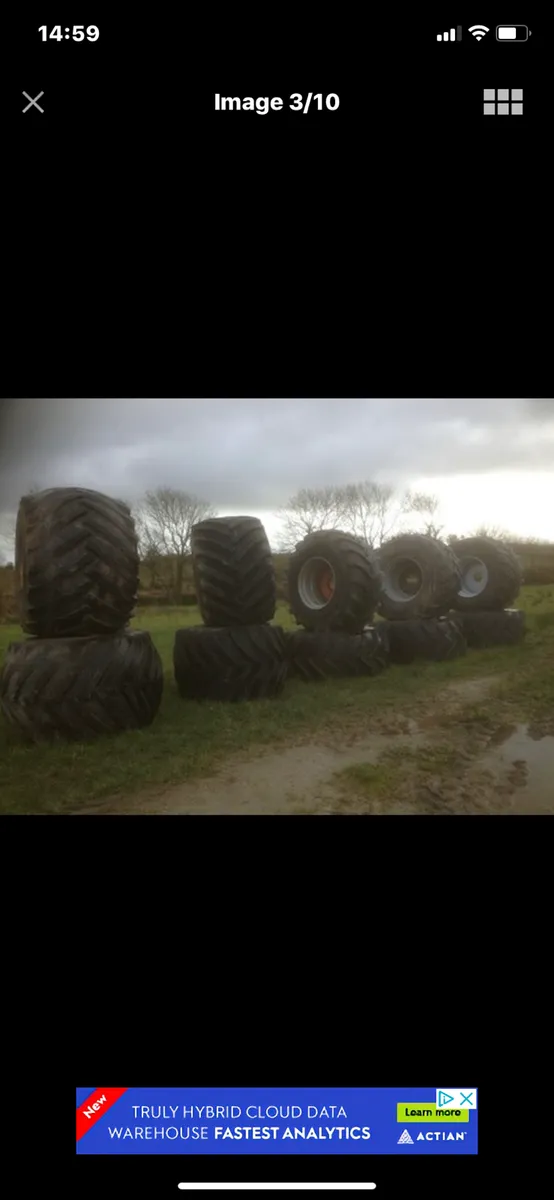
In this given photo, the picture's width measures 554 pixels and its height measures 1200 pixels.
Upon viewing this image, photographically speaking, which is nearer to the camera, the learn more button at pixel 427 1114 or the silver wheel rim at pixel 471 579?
the learn more button at pixel 427 1114

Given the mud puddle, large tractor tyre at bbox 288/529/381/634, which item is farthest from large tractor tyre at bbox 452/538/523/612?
the mud puddle

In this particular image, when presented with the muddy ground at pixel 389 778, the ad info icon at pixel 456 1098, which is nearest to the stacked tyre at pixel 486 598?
the muddy ground at pixel 389 778

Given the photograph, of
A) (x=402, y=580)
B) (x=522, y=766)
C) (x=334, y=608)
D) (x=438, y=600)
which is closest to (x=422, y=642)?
(x=438, y=600)

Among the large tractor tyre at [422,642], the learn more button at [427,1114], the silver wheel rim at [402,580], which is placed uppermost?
the silver wheel rim at [402,580]

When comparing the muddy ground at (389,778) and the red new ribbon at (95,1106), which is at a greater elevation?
the muddy ground at (389,778)

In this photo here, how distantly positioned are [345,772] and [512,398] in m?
1.83

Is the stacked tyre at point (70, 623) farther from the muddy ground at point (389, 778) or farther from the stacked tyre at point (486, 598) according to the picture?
the stacked tyre at point (486, 598)

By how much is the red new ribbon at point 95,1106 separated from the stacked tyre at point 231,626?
309 cm

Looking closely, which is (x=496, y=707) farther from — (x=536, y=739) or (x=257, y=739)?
(x=257, y=739)

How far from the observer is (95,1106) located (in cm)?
188

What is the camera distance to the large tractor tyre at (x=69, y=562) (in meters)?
3.65

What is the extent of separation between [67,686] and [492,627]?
448 cm

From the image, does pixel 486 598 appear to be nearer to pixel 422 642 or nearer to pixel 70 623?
pixel 422 642

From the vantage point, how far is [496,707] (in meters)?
3.85
